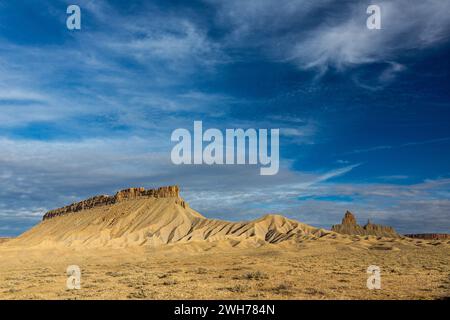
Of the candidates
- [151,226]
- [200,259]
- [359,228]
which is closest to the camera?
[200,259]

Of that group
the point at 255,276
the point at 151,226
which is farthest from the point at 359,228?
the point at 255,276

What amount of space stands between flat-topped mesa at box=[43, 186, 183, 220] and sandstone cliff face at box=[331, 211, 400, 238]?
75554mm

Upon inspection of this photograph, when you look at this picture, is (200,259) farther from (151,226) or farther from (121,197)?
(121,197)

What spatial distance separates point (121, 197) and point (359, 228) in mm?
103032

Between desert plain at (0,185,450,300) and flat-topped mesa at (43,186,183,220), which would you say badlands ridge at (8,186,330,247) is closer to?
flat-topped mesa at (43,186,183,220)

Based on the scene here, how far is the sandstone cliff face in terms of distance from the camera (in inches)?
7071

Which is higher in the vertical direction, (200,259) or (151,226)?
(151,226)

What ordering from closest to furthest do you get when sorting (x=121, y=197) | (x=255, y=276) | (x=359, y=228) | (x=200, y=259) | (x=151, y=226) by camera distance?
(x=255, y=276), (x=200, y=259), (x=151, y=226), (x=121, y=197), (x=359, y=228)

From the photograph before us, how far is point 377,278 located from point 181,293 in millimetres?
11598

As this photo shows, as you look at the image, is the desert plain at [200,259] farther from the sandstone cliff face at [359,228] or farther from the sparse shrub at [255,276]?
the sandstone cliff face at [359,228]

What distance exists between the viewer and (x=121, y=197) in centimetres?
16250

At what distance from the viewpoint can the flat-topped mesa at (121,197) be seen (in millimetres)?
147250
